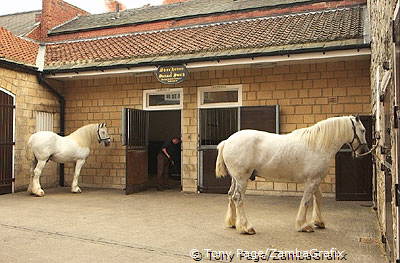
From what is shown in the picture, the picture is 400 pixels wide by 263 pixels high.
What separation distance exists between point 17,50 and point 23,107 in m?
1.60

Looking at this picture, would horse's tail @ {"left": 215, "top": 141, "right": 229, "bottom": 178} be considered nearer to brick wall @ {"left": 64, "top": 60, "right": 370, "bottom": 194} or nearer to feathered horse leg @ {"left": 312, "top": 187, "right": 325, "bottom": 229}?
feathered horse leg @ {"left": 312, "top": 187, "right": 325, "bottom": 229}

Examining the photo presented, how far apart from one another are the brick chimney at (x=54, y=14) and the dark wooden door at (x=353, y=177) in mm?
10464

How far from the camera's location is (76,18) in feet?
49.6

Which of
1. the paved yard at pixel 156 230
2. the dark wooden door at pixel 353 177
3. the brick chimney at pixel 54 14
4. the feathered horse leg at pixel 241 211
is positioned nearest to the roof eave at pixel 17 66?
the paved yard at pixel 156 230

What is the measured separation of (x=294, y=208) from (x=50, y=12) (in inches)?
435

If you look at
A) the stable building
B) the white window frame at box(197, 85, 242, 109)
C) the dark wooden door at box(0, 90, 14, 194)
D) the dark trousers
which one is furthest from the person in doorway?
the dark wooden door at box(0, 90, 14, 194)

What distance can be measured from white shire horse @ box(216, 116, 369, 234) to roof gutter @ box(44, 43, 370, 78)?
8.31 ft

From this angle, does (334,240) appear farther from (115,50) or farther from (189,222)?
(115,50)

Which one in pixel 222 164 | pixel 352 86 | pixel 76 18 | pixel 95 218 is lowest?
pixel 95 218

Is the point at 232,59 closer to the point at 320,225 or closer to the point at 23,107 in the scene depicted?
the point at 320,225

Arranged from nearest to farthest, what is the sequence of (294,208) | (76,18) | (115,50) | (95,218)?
(95,218) → (294,208) → (115,50) → (76,18)

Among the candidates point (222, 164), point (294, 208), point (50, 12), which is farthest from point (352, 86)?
point (50, 12)

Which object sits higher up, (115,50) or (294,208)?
(115,50)

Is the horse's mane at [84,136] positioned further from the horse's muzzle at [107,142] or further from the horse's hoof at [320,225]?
the horse's hoof at [320,225]
